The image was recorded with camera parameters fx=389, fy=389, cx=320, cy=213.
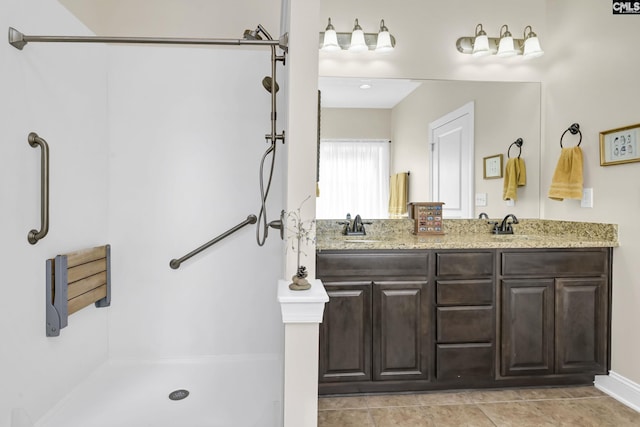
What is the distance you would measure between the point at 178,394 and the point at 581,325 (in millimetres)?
2363

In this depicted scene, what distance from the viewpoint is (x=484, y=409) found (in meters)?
2.17

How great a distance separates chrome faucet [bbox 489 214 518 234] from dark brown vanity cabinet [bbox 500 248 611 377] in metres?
0.56

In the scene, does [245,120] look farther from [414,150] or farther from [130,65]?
[414,150]

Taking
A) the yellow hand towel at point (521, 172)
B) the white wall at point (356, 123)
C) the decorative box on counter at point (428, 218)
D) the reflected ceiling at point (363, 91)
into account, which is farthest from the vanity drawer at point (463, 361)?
the reflected ceiling at point (363, 91)

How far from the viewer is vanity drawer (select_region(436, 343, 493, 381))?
2281 mm

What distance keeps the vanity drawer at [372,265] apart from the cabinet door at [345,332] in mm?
63

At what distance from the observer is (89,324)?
2.22 m

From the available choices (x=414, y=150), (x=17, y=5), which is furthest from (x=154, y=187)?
(x=414, y=150)

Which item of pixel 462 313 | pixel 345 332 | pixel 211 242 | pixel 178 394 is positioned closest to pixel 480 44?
pixel 462 313

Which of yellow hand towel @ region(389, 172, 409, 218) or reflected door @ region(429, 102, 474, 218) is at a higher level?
reflected door @ region(429, 102, 474, 218)

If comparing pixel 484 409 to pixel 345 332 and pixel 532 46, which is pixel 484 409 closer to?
pixel 345 332

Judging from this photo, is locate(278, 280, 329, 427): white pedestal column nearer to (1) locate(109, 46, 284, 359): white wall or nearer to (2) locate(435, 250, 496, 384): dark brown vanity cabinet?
(1) locate(109, 46, 284, 359): white wall

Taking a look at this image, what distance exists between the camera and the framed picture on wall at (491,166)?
2.92 meters

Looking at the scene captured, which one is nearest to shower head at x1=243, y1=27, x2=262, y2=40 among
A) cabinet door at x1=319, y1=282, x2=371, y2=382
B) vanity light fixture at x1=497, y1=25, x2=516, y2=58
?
cabinet door at x1=319, y1=282, x2=371, y2=382
